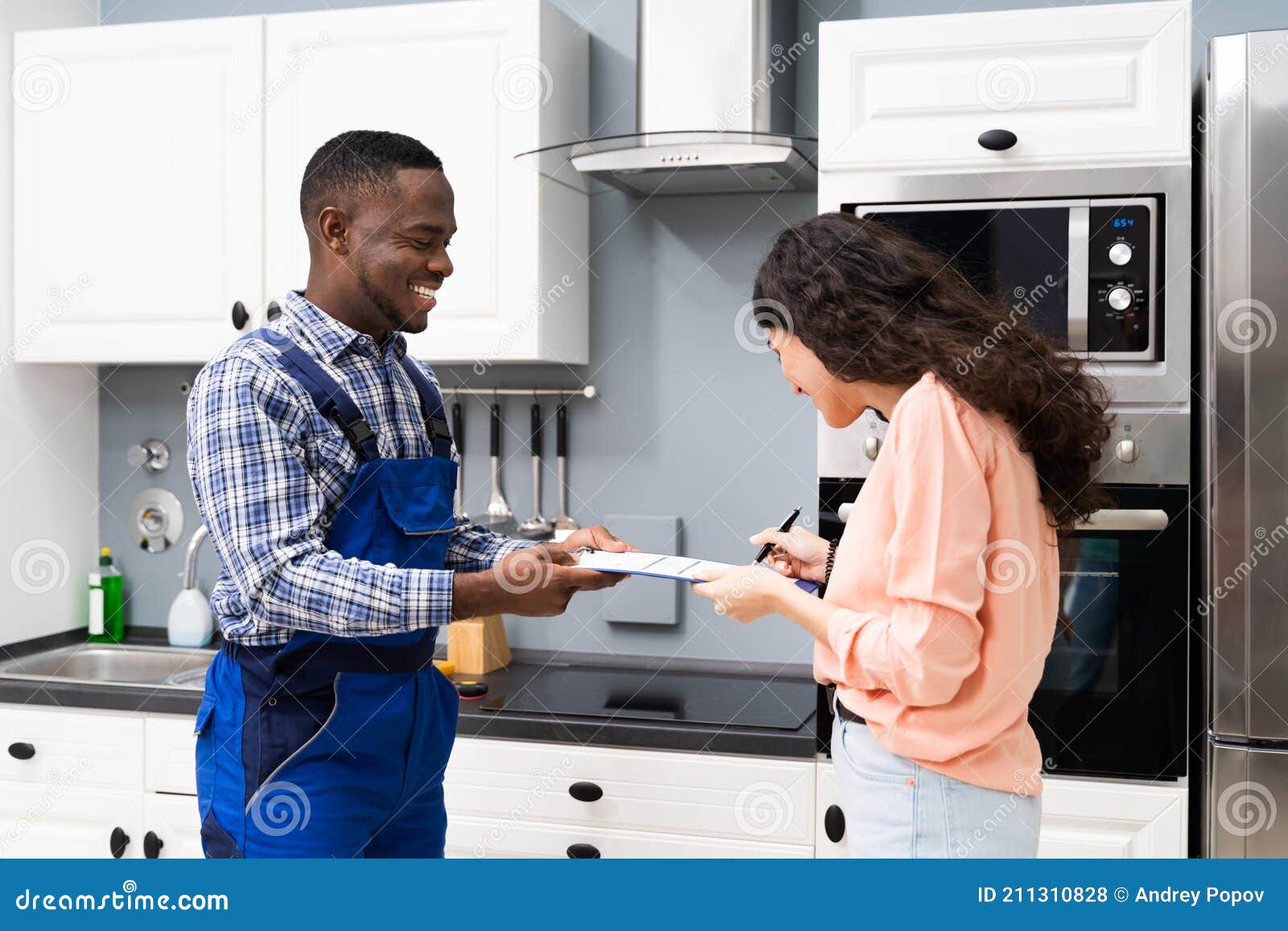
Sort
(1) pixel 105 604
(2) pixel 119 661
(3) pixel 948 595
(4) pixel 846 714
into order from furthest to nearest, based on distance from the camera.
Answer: (1) pixel 105 604
(2) pixel 119 661
(4) pixel 846 714
(3) pixel 948 595

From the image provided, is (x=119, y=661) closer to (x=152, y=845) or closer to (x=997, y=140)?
(x=152, y=845)

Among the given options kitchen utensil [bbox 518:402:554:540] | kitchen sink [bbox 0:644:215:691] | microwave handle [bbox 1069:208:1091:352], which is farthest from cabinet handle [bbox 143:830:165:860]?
microwave handle [bbox 1069:208:1091:352]

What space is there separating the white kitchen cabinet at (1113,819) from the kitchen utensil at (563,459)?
1102mm

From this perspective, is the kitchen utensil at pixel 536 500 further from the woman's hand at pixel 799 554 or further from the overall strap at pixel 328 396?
the overall strap at pixel 328 396

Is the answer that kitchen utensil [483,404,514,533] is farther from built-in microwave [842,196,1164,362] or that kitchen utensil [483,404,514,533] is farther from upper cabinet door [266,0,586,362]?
built-in microwave [842,196,1164,362]

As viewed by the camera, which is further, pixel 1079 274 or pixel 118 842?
pixel 118 842

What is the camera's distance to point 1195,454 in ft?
6.34

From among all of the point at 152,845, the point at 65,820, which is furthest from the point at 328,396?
the point at 65,820

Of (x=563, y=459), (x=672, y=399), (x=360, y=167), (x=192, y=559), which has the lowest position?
(x=192, y=559)

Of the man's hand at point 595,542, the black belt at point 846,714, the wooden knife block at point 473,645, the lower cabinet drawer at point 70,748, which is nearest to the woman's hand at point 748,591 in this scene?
the black belt at point 846,714

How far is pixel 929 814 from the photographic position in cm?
125

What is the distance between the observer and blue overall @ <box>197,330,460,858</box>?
140 centimetres

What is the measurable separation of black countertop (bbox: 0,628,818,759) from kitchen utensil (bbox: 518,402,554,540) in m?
0.27

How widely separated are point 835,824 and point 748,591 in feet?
2.43
